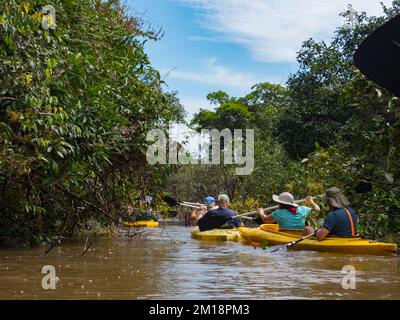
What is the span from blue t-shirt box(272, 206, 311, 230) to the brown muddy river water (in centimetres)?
112

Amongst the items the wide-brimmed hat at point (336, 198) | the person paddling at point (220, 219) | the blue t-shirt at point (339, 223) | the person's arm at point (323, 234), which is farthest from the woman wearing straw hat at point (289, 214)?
the person paddling at point (220, 219)

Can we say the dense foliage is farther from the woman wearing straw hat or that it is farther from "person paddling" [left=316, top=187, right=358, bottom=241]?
"person paddling" [left=316, top=187, right=358, bottom=241]

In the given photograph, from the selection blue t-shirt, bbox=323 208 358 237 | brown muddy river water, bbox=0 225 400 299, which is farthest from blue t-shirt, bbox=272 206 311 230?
blue t-shirt, bbox=323 208 358 237

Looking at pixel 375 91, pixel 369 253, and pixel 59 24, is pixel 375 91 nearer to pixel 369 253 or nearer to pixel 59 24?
pixel 369 253

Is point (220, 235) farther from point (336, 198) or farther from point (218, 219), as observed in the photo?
point (336, 198)

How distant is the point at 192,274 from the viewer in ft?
25.0

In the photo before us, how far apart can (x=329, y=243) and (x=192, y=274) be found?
→ 3.68 meters

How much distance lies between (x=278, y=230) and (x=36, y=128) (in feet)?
22.3

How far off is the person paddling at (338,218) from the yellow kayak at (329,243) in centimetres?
14

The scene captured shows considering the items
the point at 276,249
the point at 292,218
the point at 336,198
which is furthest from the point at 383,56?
the point at 292,218

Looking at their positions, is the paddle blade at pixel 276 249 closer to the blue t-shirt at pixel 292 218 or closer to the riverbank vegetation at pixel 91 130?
the blue t-shirt at pixel 292 218

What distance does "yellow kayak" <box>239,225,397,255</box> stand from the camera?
10000 mm

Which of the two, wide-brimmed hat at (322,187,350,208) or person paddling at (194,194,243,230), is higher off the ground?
wide-brimmed hat at (322,187,350,208)

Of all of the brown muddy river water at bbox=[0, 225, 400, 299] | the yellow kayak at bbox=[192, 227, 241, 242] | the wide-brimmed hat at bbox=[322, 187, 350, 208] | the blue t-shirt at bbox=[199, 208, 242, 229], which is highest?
the wide-brimmed hat at bbox=[322, 187, 350, 208]
